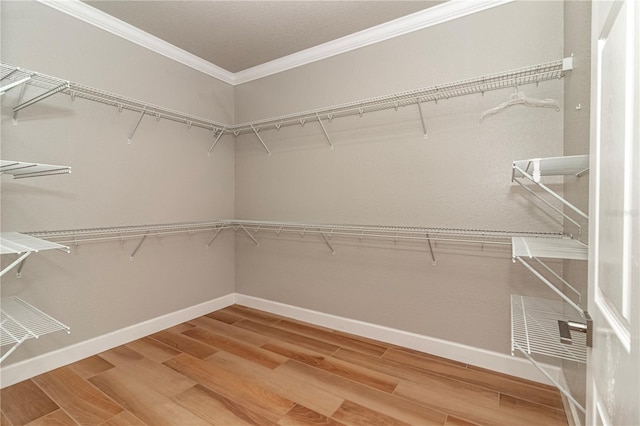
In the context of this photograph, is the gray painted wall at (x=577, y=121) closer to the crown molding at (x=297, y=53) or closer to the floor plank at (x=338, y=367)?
the crown molding at (x=297, y=53)

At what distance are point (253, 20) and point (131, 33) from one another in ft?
3.01

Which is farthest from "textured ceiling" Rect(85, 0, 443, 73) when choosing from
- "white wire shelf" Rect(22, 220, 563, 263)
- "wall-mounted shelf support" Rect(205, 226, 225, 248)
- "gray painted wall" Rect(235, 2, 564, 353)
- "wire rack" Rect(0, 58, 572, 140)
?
"wall-mounted shelf support" Rect(205, 226, 225, 248)

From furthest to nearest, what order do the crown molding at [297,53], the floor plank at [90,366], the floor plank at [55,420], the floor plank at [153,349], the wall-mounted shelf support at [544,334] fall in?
the floor plank at [153,349] < the crown molding at [297,53] < the floor plank at [90,366] < the floor plank at [55,420] < the wall-mounted shelf support at [544,334]

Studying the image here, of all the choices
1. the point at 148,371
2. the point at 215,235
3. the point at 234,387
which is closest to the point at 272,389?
the point at 234,387

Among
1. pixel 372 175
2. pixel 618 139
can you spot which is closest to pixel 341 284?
pixel 372 175

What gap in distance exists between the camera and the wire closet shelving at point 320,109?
1.47m

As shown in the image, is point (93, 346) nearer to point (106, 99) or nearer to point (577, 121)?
point (106, 99)

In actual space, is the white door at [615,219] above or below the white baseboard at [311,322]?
above

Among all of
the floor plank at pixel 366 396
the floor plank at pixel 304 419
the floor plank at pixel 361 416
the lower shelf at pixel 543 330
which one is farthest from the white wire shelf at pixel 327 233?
the floor plank at pixel 304 419

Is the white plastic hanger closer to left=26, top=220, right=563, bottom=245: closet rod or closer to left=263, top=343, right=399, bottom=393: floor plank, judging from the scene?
left=26, top=220, right=563, bottom=245: closet rod

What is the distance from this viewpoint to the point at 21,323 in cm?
138

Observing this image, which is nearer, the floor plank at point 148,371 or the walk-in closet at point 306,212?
the walk-in closet at point 306,212

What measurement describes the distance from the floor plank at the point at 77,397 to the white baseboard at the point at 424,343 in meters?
1.39

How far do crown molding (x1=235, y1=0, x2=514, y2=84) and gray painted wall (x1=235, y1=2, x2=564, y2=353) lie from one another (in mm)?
50
